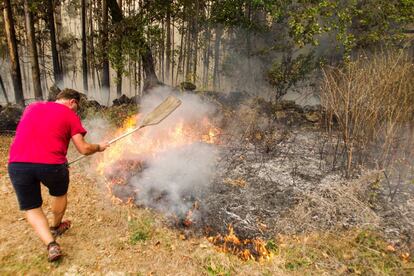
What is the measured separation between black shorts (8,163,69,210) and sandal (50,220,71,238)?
666 millimetres

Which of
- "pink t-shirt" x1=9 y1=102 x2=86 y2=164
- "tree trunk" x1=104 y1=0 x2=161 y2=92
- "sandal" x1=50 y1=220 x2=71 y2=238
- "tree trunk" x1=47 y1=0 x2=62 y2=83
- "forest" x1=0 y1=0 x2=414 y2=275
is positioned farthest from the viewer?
"tree trunk" x1=47 y1=0 x2=62 y2=83

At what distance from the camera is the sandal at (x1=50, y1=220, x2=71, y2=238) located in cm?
432

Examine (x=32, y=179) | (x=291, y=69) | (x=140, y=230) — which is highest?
(x=291, y=69)

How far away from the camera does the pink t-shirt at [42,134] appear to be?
11.9 ft

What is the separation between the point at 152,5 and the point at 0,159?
775 centimetres

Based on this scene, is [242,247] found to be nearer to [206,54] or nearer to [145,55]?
[145,55]

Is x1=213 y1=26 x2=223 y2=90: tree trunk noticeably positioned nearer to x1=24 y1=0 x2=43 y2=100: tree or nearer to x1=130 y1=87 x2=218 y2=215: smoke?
x1=130 y1=87 x2=218 y2=215: smoke

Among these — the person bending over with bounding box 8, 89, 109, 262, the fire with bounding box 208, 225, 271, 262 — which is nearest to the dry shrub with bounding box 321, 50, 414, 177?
the fire with bounding box 208, 225, 271, 262

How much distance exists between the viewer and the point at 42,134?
3.65m

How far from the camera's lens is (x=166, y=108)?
19.2 ft

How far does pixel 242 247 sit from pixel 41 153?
302 centimetres

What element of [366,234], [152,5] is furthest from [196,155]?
[152,5]

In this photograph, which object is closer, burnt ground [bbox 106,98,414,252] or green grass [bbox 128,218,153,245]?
green grass [bbox 128,218,153,245]

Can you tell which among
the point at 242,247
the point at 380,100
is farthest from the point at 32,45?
the point at 380,100
